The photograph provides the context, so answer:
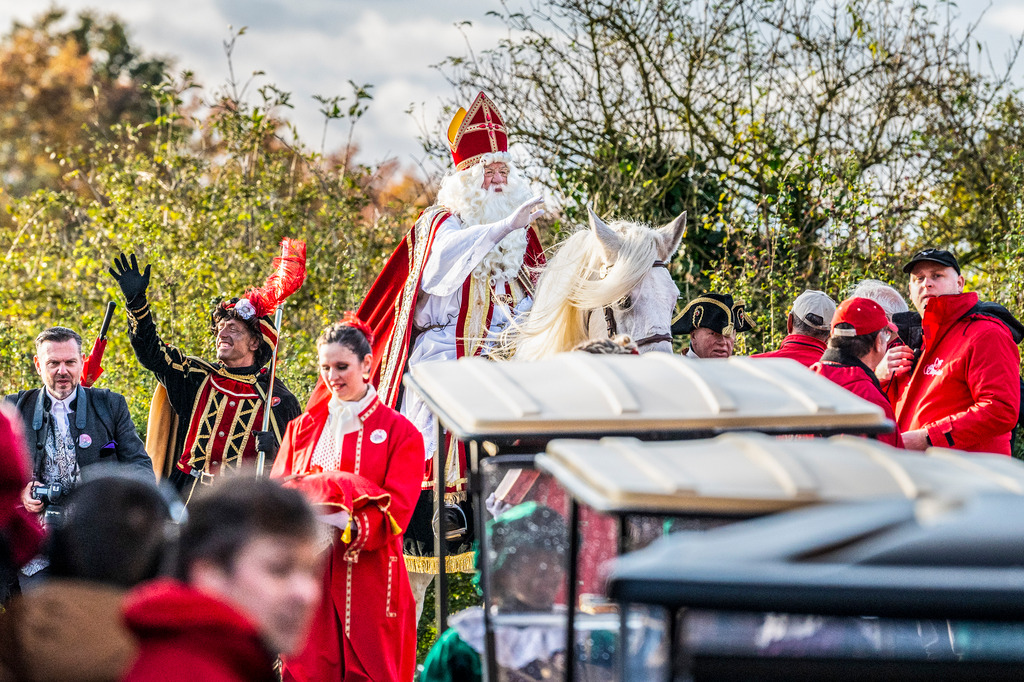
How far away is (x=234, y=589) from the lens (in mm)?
2123

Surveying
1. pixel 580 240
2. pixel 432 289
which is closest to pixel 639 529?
pixel 580 240

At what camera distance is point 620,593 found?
184 centimetres

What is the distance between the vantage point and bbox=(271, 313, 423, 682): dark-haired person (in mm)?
4895

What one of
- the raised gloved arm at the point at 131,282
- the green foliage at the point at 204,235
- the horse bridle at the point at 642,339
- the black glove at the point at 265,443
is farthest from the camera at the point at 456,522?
the green foliage at the point at 204,235

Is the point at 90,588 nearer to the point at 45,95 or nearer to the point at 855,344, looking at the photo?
the point at 855,344

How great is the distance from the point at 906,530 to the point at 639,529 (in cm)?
102

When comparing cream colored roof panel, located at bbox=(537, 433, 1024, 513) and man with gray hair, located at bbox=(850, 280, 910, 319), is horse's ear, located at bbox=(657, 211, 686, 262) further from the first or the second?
cream colored roof panel, located at bbox=(537, 433, 1024, 513)

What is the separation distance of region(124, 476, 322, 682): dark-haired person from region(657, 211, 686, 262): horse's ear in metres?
3.14

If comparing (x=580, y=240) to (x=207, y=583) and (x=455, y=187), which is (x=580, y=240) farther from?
(x=207, y=583)

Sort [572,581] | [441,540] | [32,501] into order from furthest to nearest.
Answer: [32,501], [441,540], [572,581]

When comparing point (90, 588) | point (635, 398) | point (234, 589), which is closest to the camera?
point (234, 589)

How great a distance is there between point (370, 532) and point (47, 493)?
2.17 m

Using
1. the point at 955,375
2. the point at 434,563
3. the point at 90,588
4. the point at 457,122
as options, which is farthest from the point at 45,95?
the point at 90,588

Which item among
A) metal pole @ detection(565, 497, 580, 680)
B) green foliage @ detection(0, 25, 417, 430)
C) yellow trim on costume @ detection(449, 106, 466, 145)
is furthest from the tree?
metal pole @ detection(565, 497, 580, 680)
